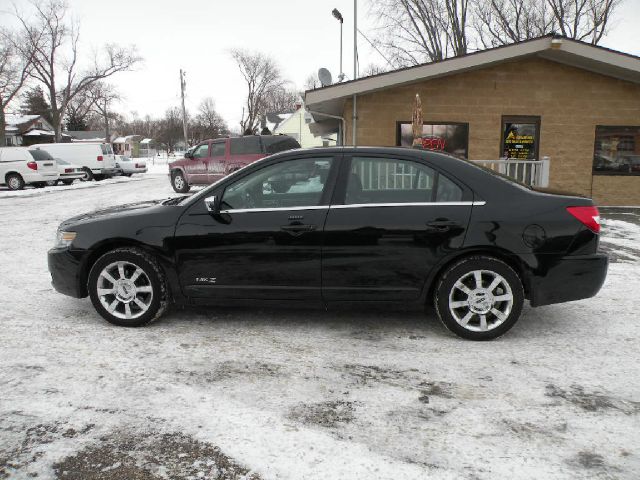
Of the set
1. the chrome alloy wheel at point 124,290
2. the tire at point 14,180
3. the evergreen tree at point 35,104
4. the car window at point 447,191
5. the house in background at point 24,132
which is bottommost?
the chrome alloy wheel at point 124,290

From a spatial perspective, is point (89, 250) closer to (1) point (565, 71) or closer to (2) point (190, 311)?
(2) point (190, 311)

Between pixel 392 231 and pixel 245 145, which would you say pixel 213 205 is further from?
pixel 245 145

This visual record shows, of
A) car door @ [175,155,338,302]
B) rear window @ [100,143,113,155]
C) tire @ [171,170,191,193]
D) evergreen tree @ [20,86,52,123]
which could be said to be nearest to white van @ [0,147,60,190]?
rear window @ [100,143,113,155]

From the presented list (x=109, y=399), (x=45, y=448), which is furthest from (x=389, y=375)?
(x=45, y=448)

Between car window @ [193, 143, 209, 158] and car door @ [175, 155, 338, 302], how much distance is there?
14.4 m

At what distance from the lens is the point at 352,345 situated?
411cm

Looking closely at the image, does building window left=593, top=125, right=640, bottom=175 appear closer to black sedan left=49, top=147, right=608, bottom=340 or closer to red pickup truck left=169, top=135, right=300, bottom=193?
red pickup truck left=169, top=135, right=300, bottom=193

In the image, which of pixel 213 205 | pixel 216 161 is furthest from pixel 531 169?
pixel 216 161

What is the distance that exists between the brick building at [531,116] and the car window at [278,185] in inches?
330

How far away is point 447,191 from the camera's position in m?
4.18

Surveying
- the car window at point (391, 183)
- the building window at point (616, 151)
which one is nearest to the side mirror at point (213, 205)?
the car window at point (391, 183)

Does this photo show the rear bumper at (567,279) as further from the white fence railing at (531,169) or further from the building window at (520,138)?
the building window at (520,138)

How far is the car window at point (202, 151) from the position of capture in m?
18.3

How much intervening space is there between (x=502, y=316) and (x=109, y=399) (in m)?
2.85
